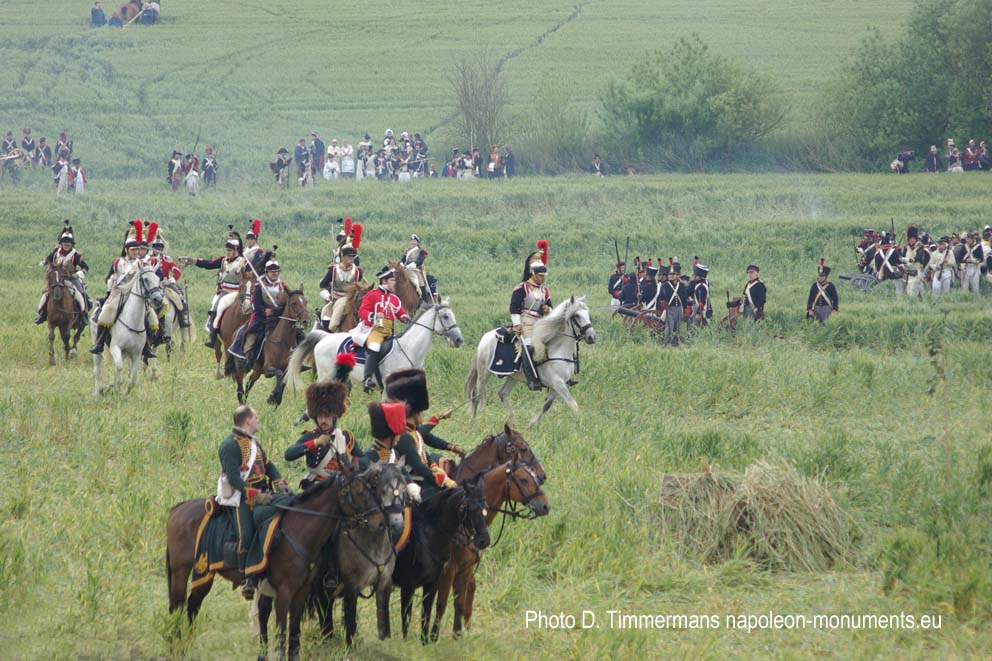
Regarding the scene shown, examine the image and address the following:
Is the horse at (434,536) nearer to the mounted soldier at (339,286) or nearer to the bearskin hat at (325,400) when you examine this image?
the bearskin hat at (325,400)

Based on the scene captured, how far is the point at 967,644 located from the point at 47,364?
16599 mm

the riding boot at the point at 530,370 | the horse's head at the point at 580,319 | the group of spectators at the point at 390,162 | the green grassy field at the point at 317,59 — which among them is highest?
the green grassy field at the point at 317,59

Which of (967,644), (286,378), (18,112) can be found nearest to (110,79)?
(18,112)

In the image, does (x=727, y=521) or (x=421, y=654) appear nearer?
→ (x=421, y=654)

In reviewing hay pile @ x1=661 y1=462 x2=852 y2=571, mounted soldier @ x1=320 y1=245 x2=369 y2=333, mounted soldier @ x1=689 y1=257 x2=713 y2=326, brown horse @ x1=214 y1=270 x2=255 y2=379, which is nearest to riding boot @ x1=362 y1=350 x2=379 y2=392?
mounted soldier @ x1=320 y1=245 x2=369 y2=333

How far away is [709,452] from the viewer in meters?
13.6

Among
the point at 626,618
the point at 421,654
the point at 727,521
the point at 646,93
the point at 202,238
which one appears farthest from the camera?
the point at 646,93

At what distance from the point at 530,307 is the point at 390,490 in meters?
9.43

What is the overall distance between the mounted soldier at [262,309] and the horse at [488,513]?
9.21 meters

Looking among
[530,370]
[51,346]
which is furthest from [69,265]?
[530,370]

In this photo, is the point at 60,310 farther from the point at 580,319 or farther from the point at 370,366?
the point at 580,319

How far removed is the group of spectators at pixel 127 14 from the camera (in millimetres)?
76250

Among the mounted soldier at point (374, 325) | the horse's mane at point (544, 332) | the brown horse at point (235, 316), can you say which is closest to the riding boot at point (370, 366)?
the mounted soldier at point (374, 325)

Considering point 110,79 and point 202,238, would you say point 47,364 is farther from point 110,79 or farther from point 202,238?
point 110,79
